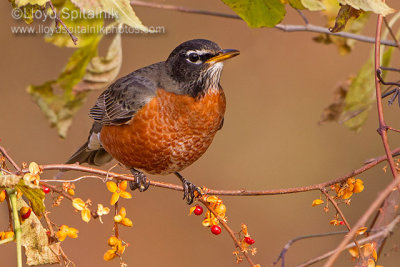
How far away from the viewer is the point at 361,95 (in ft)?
8.91

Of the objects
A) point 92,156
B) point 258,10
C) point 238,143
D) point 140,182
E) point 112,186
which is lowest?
point 238,143

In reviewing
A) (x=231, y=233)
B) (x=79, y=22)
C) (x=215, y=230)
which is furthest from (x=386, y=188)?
(x=79, y=22)

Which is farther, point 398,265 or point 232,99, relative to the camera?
point 232,99

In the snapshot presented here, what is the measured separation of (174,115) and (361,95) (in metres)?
0.91

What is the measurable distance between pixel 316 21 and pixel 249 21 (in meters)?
4.14

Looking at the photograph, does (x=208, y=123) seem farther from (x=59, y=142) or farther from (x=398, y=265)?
(x=59, y=142)

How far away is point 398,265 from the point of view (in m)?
4.72

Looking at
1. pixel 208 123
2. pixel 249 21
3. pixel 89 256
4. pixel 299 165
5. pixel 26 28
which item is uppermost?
pixel 249 21

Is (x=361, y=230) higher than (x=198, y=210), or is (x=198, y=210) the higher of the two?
(x=361, y=230)

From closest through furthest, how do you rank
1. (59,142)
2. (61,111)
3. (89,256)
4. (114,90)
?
(61,111) < (114,90) < (89,256) < (59,142)

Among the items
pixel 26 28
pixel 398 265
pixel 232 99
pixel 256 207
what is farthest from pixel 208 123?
pixel 232 99

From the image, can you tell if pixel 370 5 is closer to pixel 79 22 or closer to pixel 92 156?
pixel 79 22

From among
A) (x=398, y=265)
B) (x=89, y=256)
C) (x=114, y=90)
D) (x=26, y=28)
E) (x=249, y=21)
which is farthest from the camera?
(x=89, y=256)

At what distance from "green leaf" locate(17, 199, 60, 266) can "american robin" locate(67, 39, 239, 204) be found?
1.12m
